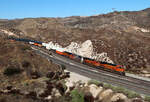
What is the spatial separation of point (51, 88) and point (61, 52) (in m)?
35.4

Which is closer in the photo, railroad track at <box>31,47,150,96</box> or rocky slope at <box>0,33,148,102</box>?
rocky slope at <box>0,33,148,102</box>

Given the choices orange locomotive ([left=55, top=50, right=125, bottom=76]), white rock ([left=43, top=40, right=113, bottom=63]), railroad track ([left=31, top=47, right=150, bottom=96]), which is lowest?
railroad track ([left=31, top=47, right=150, bottom=96])

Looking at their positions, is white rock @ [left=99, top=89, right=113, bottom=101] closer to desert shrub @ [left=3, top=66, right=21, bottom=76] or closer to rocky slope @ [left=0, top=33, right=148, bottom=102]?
rocky slope @ [left=0, top=33, right=148, bottom=102]

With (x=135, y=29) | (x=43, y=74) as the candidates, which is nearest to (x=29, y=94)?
(x=43, y=74)

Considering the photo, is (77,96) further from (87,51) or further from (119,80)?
(87,51)

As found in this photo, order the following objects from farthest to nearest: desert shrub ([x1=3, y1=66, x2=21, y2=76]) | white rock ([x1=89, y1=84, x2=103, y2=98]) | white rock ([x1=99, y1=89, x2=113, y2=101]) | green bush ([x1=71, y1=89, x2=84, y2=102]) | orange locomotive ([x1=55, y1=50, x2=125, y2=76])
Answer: orange locomotive ([x1=55, y1=50, x2=125, y2=76])
desert shrub ([x1=3, y1=66, x2=21, y2=76])
white rock ([x1=89, y1=84, x2=103, y2=98])
white rock ([x1=99, y1=89, x2=113, y2=101])
green bush ([x1=71, y1=89, x2=84, y2=102])

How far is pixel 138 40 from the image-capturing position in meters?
69.7

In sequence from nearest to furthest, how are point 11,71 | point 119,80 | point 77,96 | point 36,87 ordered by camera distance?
point 77,96 < point 36,87 < point 11,71 < point 119,80

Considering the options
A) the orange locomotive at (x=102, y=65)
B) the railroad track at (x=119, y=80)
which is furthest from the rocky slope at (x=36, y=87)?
the orange locomotive at (x=102, y=65)

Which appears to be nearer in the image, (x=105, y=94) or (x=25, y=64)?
(x=105, y=94)

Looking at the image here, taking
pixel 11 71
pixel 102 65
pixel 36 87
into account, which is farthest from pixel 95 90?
pixel 102 65

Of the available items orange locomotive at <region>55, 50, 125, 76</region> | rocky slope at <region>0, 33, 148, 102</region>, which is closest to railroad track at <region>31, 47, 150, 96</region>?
orange locomotive at <region>55, 50, 125, 76</region>

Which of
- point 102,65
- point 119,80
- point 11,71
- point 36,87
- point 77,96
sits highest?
point 11,71

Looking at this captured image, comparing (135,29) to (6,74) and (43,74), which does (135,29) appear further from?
(6,74)
